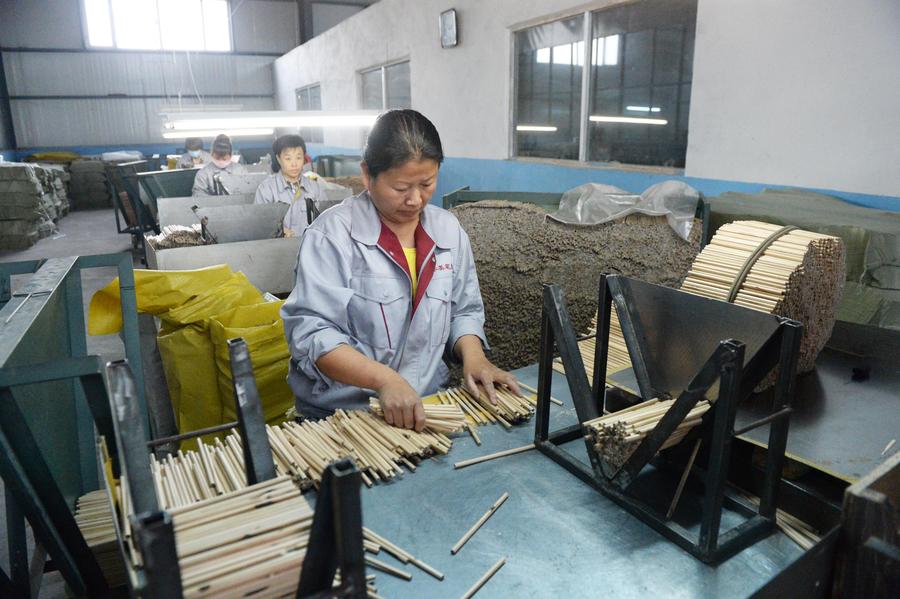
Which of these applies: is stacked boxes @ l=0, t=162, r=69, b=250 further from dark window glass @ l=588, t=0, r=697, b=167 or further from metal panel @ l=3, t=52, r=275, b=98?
dark window glass @ l=588, t=0, r=697, b=167

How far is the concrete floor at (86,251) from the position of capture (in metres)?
2.34

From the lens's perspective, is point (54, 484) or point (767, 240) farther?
point (767, 240)

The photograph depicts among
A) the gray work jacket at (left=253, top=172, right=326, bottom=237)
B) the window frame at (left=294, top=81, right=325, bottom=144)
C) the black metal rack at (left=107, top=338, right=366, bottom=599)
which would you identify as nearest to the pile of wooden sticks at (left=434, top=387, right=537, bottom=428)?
the black metal rack at (left=107, top=338, right=366, bottom=599)

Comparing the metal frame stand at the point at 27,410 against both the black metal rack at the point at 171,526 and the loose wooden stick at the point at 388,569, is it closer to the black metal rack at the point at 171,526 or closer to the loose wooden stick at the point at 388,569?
the black metal rack at the point at 171,526

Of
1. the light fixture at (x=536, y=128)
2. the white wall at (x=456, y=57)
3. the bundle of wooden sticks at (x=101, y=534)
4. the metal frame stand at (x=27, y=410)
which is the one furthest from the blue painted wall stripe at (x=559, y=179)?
the bundle of wooden sticks at (x=101, y=534)

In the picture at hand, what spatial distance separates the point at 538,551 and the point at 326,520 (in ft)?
1.55

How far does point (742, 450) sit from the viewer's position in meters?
1.19

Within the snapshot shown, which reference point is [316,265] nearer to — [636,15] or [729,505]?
[729,505]

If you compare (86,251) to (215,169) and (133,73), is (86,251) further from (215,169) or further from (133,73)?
(133,73)

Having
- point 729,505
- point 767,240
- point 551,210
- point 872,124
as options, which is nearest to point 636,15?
point 872,124

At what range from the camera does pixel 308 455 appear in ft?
3.76

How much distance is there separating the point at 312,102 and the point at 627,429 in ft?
40.9

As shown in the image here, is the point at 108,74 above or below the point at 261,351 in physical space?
above

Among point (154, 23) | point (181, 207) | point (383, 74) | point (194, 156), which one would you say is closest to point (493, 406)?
point (181, 207)
